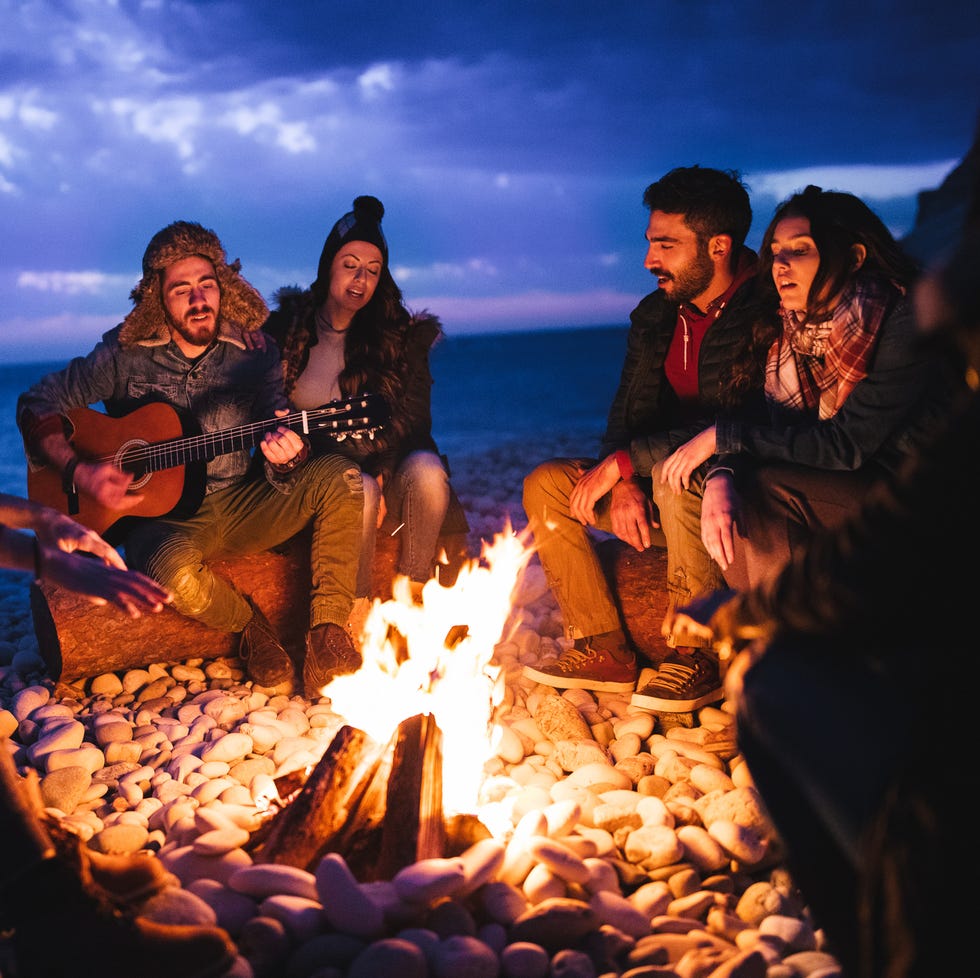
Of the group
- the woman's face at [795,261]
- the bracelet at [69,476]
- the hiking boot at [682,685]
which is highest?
the woman's face at [795,261]

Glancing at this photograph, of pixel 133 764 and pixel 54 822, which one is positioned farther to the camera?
pixel 133 764

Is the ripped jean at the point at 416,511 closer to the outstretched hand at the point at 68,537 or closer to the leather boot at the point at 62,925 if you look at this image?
the outstretched hand at the point at 68,537

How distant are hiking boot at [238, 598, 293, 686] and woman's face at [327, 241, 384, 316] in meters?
1.67

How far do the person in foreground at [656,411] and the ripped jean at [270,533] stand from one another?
0.87 metres

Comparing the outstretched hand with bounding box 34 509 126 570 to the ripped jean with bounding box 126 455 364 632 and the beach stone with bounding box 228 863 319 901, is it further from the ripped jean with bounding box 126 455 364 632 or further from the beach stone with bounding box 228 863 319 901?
the ripped jean with bounding box 126 455 364 632

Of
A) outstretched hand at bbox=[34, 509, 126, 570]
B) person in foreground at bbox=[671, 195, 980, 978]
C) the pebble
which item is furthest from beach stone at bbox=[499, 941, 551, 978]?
outstretched hand at bbox=[34, 509, 126, 570]

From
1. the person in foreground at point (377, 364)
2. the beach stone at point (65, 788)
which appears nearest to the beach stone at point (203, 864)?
the beach stone at point (65, 788)

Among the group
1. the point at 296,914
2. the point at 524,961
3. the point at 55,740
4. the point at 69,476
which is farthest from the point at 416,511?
the point at 524,961

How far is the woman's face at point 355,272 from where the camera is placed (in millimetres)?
4812

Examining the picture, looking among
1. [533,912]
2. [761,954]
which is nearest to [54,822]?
[533,912]

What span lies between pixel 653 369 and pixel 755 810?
206 centimetres

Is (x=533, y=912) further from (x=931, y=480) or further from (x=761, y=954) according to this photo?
(x=931, y=480)

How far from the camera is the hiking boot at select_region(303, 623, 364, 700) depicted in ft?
13.2

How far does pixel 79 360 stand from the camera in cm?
437
